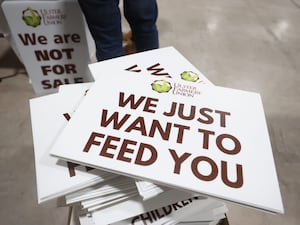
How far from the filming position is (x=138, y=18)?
0.90m

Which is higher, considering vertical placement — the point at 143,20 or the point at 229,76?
the point at 143,20

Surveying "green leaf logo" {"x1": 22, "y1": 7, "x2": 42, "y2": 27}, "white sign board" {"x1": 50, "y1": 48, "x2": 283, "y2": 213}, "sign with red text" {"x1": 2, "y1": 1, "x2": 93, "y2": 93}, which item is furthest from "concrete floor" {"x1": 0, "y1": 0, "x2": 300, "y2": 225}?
"white sign board" {"x1": 50, "y1": 48, "x2": 283, "y2": 213}

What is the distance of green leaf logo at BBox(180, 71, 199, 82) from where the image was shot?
0.62 m

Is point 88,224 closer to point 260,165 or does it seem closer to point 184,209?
point 184,209

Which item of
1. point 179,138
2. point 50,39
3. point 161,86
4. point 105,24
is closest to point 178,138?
point 179,138

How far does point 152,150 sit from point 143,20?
60 cm

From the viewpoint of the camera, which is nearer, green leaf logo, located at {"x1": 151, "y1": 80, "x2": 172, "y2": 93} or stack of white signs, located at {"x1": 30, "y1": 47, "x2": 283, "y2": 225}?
stack of white signs, located at {"x1": 30, "y1": 47, "x2": 283, "y2": 225}

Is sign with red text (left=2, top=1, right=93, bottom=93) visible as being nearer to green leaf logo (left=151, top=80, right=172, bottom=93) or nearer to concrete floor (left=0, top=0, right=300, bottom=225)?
concrete floor (left=0, top=0, right=300, bottom=225)

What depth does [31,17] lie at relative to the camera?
1.06 meters

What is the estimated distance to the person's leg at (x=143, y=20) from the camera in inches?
33.9

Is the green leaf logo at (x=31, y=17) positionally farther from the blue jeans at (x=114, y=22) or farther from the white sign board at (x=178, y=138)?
the white sign board at (x=178, y=138)

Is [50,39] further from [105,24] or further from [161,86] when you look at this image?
[161,86]

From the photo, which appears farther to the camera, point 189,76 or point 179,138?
point 189,76

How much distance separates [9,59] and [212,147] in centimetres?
159
